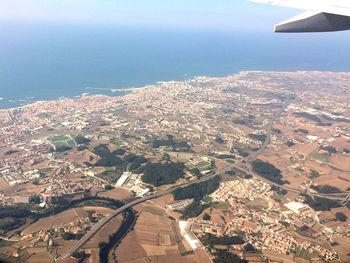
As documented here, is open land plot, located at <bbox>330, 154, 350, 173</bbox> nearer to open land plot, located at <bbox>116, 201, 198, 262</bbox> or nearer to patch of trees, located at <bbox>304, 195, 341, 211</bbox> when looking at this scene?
patch of trees, located at <bbox>304, 195, 341, 211</bbox>

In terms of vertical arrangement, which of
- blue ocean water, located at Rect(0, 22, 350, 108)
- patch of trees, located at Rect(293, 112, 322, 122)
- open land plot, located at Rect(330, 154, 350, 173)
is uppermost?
blue ocean water, located at Rect(0, 22, 350, 108)

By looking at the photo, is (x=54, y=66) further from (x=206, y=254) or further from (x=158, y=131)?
(x=206, y=254)

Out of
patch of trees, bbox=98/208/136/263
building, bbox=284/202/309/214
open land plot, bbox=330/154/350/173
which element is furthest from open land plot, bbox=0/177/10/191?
open land plot, bbox=330/154/350/173

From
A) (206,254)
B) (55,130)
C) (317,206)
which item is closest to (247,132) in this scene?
(317,206)

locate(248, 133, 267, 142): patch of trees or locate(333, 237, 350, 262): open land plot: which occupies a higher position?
locate(248, 133, 267, 142): patch of trees

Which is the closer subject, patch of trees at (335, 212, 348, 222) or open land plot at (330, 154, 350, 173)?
patch of trees at (335, 212, 348, 222)

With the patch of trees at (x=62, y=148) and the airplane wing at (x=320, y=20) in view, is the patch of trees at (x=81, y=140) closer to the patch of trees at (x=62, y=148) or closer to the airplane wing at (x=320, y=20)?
the patch of trees at (x=62, y=148)

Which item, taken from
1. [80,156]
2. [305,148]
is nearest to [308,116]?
[305,148]
